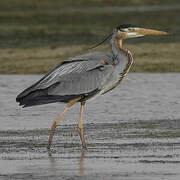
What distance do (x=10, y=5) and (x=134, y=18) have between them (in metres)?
8.79

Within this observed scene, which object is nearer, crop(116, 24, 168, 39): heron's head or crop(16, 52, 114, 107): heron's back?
crop(16, 52, 114, 107): heron's back

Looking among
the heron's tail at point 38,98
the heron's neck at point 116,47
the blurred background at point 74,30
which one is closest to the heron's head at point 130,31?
the heron's neck at point 116,47

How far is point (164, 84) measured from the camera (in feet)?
49.6

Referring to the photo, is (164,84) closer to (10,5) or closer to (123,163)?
(123,163)

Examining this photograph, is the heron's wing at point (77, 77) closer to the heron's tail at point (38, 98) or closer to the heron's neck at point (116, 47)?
the heron's tail at point (38, 98)

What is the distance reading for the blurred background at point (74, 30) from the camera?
60.3 ft

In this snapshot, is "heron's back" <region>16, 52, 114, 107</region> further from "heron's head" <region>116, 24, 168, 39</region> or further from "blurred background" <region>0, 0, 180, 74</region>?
"blurred background" <region>0, 0, 180, 74</region>

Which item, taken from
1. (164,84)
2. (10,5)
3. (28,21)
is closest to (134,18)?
(28,21)

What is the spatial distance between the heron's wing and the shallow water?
652 millimetres

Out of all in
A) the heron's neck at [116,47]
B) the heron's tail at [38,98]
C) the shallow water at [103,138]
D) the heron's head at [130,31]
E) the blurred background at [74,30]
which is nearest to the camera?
the shallow water at [103,138]

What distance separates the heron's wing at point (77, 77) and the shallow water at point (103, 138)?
65cm

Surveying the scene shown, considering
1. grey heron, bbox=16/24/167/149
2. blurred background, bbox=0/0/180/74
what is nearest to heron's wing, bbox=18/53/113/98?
grey heron, bbox=16/24/167/149

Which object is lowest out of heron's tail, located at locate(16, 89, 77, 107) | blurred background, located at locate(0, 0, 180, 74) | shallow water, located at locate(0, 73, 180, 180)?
blurred background, located at locate(0, 0, 180, 74)

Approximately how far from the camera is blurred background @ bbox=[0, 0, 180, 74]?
18375 millimetres
